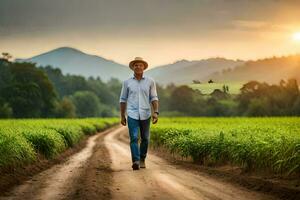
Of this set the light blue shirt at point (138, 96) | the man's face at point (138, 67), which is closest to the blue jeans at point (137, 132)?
the light blue shirt at point (138, 96)

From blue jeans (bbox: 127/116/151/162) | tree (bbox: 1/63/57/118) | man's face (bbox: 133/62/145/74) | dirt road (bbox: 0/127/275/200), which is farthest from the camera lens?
tree (bbox: 1/63/57/118)

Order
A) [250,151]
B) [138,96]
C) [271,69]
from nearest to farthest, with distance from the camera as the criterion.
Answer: [250,151] < [138,96] < [271,69]

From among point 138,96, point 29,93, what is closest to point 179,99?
point 29,93

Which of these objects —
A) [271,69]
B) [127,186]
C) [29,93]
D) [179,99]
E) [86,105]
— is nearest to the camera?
[127,186]

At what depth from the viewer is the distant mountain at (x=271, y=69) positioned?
2500 inches

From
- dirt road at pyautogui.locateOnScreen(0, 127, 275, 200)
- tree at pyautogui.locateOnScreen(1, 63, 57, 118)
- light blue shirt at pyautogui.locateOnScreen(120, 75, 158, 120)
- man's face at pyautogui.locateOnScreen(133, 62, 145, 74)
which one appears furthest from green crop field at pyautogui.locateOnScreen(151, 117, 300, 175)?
tree at pyautogui.locateOnScreen(1, 63, 57, 118)

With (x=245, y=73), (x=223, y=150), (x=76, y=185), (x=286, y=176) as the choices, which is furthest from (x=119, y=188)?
(x=245, y=73)

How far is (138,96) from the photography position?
14.6 m

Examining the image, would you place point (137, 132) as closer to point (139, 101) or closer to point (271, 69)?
point (139, 101)

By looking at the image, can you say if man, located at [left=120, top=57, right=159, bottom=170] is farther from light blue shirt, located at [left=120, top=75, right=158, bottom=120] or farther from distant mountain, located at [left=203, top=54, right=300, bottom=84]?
distant mountain, located at [left=203, top=54, right=300, bottom=84]

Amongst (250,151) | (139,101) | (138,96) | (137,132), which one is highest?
(138,96)

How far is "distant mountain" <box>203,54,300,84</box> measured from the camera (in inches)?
2500

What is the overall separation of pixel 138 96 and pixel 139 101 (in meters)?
0.16

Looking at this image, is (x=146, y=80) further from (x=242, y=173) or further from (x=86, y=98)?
(x=86, y=98)
